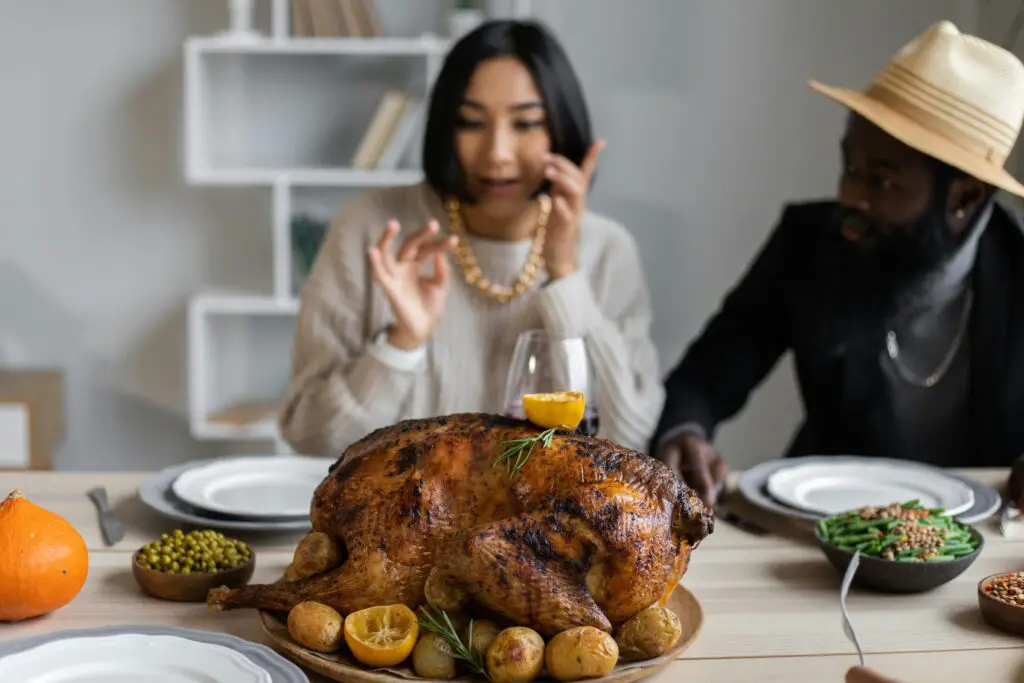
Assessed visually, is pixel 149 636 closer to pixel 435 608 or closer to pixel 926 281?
pixel 435 608

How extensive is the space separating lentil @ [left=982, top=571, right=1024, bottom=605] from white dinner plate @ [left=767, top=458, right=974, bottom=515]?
0.28 meters

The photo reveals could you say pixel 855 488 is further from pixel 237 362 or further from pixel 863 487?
pixel 237 362

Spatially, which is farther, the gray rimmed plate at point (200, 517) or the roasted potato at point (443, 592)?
the gray rimmed plate at point (200, 517)

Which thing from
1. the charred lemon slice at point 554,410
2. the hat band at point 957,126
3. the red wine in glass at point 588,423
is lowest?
the red wine in glass at point 588,423

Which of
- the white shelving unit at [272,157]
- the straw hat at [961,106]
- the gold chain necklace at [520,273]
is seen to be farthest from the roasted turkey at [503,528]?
the white shelving unit at [272,157]

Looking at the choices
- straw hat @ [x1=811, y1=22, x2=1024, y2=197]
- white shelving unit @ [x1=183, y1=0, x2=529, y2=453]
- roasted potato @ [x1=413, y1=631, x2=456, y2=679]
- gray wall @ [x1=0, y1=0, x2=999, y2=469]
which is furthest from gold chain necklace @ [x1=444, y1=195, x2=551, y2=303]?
roasted potato @ [x1=413, y1=631, x2=456, y2=679]

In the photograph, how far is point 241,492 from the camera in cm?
143

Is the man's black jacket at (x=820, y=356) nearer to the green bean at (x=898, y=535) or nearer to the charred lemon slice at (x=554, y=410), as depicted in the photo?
the green bean at (x=898, y=535)

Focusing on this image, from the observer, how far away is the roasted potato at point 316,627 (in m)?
0.91

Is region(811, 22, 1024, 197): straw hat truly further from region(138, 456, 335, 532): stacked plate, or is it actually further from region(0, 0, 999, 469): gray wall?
region(0, 0, 999, 469): gray wall

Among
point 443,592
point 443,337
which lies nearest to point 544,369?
point 443,592

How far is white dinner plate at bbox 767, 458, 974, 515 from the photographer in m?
1.42

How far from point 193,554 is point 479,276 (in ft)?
3.99

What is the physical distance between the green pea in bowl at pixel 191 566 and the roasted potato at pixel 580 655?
0.37m
